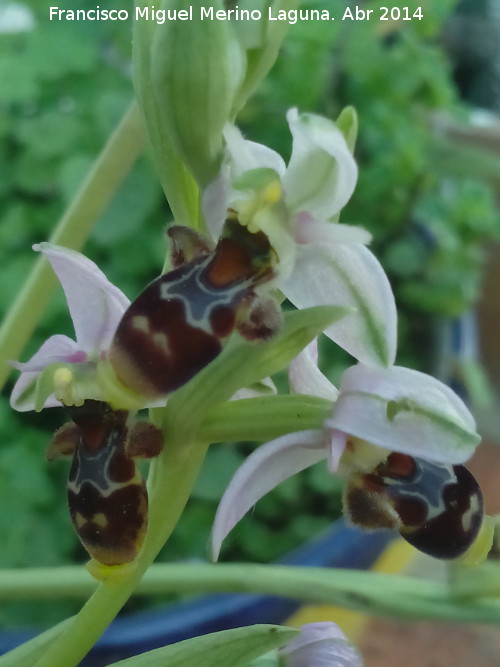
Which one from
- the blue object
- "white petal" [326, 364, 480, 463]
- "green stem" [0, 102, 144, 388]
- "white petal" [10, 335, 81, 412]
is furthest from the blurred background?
"white petal" [326, 364, 480, 463]

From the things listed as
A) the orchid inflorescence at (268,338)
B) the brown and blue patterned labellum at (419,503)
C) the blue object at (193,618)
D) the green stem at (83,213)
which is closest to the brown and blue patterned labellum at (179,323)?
the orchid inflorescence at (268,338)

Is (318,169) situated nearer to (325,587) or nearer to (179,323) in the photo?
(179,323)

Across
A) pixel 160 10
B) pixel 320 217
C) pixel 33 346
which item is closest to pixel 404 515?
pixel 320 217

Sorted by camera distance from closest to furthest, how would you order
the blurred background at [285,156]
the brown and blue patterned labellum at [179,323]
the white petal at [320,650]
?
the brown and blue patterned labellum at [179,323]
the white petal at [320,650]
the blurred background at [285,156]

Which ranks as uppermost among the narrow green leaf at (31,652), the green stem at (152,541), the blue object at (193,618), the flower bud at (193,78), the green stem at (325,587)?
the flower bud at (193,78)

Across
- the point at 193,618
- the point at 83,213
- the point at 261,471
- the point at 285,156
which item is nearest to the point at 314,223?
the point at 261,471

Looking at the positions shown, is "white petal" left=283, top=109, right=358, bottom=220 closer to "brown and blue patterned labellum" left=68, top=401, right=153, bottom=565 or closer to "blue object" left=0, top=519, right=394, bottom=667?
"brown and blue patterned labellum" left=68, top=401, right=153, bottom=565

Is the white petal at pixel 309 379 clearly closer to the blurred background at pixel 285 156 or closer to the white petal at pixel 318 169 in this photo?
the white petal at pixel 318 169
